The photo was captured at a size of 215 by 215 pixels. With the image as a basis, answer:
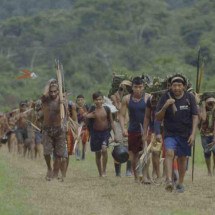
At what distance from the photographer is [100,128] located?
18.2 meters

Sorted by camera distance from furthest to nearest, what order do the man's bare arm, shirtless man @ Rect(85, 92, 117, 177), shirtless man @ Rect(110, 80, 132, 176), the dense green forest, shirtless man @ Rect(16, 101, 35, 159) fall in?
the dense green forest
shirtless man @ Rect(16, 101, 35, 159)
shirtless man @ Rect(85, 92, 117, 177)
shirtless man @ Rect(110, 80, 132, 176)
the man's bare arm

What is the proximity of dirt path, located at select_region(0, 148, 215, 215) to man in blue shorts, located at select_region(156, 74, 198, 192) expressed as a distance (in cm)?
59

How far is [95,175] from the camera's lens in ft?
61.7

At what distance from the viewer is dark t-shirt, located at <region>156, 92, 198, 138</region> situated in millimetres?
13867

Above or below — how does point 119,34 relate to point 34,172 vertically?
above

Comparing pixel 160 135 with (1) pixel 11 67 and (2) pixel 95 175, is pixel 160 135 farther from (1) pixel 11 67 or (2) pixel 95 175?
(1) pixel 11 67

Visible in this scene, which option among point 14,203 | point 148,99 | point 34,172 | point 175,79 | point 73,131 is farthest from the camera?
point 34,172

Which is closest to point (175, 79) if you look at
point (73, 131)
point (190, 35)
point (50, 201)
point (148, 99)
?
point (148, 99)

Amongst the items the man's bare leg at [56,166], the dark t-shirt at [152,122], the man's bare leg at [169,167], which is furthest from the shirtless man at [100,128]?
the man's bare leg at [169,167]

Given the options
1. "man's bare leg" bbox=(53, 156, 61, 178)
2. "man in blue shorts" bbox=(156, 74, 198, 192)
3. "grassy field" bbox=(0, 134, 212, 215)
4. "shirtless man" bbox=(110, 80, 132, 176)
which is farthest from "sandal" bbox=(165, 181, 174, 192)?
"shirtless man" bbox=(110, 80, 132, 176)

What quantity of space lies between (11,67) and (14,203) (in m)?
64.5

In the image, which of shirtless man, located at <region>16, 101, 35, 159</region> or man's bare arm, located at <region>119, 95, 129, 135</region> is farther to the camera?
shirtless man, located at <region>16, 101, 35, 159</region>

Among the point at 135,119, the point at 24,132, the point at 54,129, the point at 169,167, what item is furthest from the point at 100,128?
the point at 24,132

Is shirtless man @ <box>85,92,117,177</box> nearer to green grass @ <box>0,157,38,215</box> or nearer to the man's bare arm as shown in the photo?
green grass @ <box>0,157,38,215</box>
